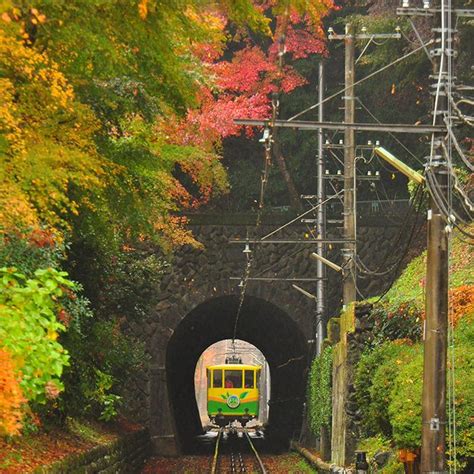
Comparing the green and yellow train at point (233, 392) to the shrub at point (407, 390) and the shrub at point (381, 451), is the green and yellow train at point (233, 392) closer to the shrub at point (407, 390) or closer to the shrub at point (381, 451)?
the shrub at point (381, 451)

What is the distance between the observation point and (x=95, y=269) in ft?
72.0

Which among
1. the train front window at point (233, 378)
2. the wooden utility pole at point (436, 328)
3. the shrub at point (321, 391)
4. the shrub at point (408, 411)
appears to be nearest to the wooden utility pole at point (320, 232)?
the shrub at point (321, 391)

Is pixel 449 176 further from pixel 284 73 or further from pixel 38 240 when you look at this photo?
pixel 284 73

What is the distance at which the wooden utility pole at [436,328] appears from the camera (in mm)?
14758

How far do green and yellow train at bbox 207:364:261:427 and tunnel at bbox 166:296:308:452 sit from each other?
1199 mm

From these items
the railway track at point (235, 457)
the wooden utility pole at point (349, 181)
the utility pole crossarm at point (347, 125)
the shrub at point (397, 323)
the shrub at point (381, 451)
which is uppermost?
the wooden utility pole at point (349, 181)

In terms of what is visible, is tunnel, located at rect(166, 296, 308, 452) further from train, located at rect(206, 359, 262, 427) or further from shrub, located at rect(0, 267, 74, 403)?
shrub, located at rect(0, 267, 74, 403)

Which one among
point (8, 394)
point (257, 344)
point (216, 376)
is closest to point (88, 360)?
point (8, 394)

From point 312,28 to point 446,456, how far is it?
2646 cm

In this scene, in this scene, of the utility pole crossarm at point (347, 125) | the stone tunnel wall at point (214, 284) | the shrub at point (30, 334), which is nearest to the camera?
the shrub at point (30, 334)

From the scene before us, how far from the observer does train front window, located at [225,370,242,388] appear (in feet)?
192

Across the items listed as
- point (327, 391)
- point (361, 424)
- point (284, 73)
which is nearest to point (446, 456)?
point (361, 424)

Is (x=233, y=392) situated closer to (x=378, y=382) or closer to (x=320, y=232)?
(x=320, y=232)

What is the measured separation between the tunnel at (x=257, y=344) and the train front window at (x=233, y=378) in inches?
75.4
